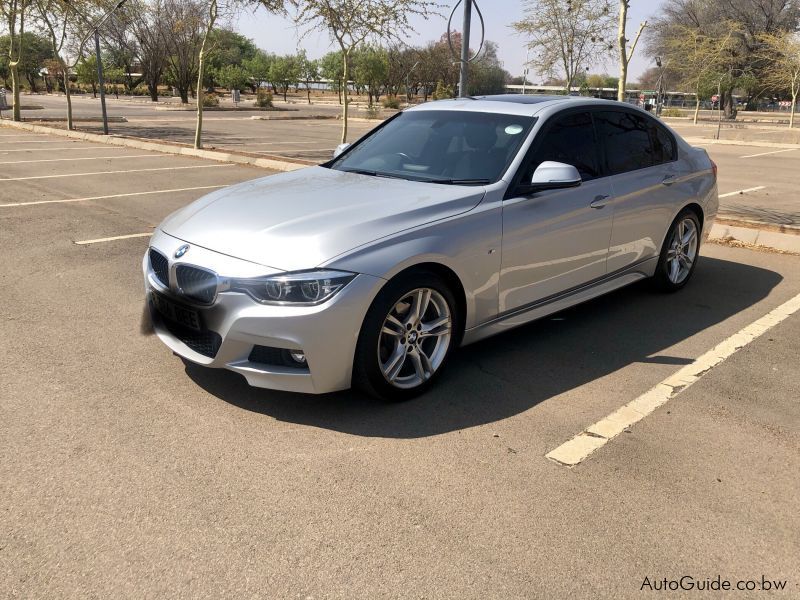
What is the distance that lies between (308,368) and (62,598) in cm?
147

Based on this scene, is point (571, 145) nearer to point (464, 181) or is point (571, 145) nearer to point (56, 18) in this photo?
point (464, 181)

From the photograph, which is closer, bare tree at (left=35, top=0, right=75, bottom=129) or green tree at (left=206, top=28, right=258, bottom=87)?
bare tree at (left=35, top=0, right=75, bottom=129)

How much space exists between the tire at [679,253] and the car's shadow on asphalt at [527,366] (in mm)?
137

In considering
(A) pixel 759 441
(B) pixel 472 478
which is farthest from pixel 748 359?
(B) pixel 472 478

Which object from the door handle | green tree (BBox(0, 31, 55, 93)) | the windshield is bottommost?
the door handle

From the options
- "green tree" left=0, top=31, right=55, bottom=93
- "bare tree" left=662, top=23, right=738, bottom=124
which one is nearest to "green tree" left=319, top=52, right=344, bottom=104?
"green tree" left=0, top=31, right=55, bottom=93

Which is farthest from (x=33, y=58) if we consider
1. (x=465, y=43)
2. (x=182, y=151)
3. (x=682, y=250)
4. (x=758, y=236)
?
(x=682, y=250)

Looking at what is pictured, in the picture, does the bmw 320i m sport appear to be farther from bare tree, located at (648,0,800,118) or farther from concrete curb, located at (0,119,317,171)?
bare tree, located at (648,0,800,118)

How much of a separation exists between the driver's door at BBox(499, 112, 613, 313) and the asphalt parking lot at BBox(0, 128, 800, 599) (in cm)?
49

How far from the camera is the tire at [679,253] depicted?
5.91 meters

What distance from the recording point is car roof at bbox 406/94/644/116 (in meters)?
4.86

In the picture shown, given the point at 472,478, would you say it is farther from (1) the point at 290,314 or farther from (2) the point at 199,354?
(2) the point at 199,354

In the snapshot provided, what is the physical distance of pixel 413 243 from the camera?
3709 millimetres

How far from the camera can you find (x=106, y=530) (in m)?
2.77
